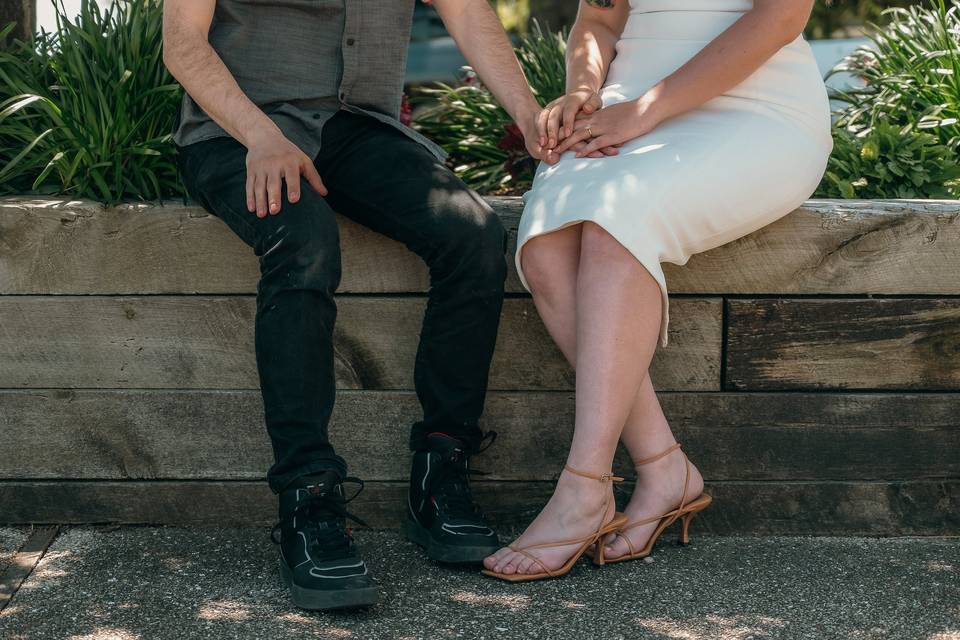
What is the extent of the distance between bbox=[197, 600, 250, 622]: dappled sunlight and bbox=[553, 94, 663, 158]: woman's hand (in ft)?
4.17

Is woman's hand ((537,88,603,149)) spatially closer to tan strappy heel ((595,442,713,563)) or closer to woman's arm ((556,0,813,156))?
woman's arm ((556,0,813,156))

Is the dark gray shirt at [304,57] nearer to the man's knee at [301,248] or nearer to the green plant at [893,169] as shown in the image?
the man's knee at [301,248]

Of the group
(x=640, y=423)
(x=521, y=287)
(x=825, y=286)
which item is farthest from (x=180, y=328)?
(x=825, y=286)

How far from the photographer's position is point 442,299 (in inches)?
102

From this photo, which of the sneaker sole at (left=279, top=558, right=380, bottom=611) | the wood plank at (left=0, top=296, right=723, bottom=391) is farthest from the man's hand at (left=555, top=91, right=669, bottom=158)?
the sneaker sole at (left=279, top=558, right=380, bottom=611)

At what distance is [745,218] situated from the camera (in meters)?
2.60

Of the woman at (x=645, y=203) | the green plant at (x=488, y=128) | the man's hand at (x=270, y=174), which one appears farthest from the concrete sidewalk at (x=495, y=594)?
the green plant at (x=488, y=128)

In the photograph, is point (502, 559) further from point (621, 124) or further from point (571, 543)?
point (621, 124)

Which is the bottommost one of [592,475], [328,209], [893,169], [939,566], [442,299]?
[939,566]

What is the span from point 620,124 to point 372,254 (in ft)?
2.22

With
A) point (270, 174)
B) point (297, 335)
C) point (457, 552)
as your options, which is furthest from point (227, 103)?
point (457, 552)

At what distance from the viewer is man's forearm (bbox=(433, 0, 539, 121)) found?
2.87m

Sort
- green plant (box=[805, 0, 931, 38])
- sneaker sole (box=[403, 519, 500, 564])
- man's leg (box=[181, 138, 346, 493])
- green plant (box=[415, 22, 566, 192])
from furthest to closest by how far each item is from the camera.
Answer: green plant (box=[805, 0, 931, 38])
green plant (box=[415, 22, 566, 192])
sneaker sole (box=[403, 519, 500, 564])
man's leg (box=[181, 138, 346, 493])

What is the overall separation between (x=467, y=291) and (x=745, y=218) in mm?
668
